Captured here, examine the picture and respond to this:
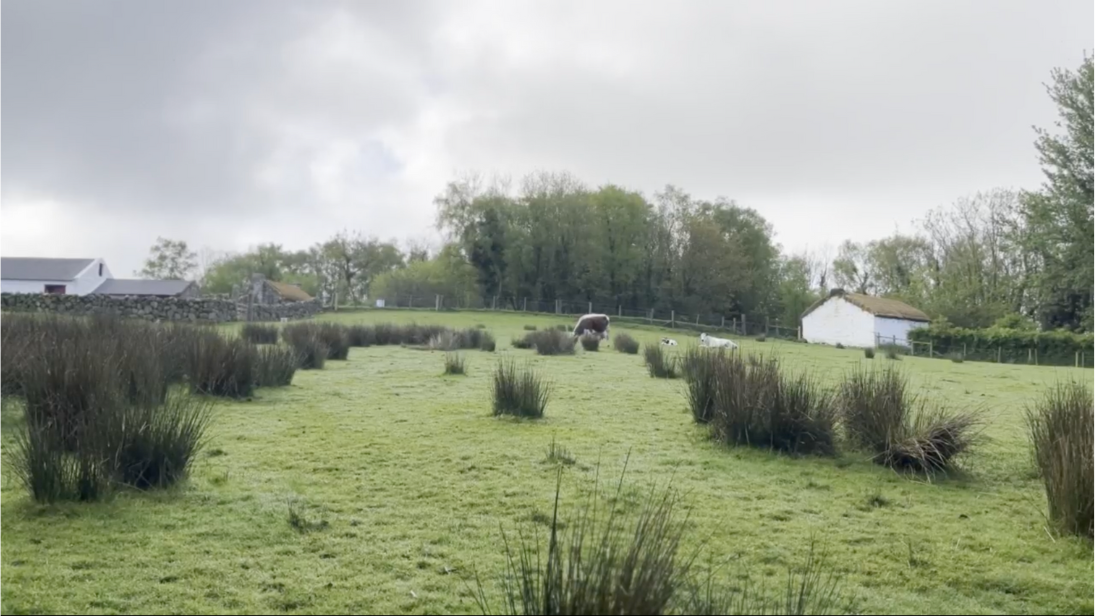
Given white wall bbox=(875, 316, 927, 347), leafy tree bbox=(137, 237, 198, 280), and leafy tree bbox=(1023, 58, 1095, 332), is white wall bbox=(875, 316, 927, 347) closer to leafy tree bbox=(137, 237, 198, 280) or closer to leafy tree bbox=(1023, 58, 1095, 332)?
leafy tree bbox=(1023, 58, 1095, 332)

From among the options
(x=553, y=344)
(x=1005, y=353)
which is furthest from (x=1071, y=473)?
(x=1005, y=353)

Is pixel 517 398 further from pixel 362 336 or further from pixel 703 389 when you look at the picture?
pixel 362 336

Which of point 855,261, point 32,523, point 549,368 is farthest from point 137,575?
point 855,261

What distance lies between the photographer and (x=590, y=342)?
1869 cm

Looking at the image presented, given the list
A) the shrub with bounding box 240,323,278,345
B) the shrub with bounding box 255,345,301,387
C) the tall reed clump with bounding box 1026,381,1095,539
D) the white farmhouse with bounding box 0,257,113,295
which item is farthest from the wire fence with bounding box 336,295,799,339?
the tall reed clump with bounding box 1026,381,1095,539

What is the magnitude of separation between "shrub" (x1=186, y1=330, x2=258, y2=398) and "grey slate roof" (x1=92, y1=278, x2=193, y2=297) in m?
39.8

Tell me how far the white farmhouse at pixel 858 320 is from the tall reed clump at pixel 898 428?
21383 millimetres

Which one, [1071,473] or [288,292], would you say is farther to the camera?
[288,292]

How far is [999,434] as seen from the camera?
7379 mm

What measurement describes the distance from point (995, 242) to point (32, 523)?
42188mm

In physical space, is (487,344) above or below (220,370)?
above

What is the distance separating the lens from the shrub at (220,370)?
879 cm

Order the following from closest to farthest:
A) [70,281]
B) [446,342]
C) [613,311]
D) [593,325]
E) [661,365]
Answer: [661,365], [446,342], [593,325], [613,311], [70,281]

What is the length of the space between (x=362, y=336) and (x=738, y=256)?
17.1 metres
